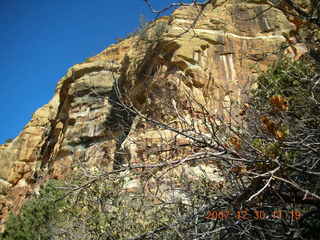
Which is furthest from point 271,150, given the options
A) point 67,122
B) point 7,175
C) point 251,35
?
point 7,175

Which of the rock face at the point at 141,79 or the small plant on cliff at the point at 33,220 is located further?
the rock face at the point at 141,79

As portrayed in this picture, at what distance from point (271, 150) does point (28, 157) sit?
95.8ft

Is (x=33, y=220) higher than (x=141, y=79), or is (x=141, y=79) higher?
(x=141, y=79)
